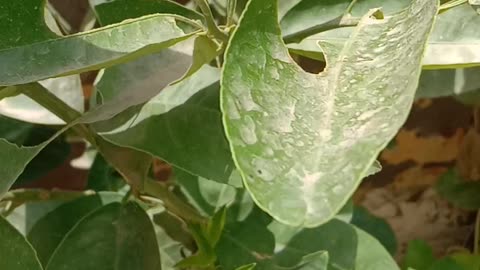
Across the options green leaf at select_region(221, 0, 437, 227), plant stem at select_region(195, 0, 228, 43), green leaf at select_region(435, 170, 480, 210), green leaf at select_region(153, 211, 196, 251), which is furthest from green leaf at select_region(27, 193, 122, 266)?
green leaf at select_region(435, 170, 480, 210)

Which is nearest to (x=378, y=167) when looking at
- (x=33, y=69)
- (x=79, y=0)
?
(x=33, y=69)

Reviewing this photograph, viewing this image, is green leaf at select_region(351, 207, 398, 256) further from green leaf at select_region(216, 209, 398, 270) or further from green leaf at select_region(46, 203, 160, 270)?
green leaf at select_region(46, 203, 160, 270)

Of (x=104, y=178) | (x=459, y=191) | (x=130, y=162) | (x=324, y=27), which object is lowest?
(x=459, y=191)

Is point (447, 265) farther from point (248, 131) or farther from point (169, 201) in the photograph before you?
point (248, 131)

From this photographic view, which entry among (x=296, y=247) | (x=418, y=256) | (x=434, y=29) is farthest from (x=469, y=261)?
(x=434, y=29)

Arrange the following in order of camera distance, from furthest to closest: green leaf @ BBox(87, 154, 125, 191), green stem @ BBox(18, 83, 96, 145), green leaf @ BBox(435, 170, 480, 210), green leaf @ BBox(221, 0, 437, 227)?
green leaf @ BBox(435, 170, 480, 210)
green leaf @ BBox(87, 154, 125, 191)
green stem @ BBox(18, 83, 96, 145)
green leaf @ BBox(221, 0, 437, 227)

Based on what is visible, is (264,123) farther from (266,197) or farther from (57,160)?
(57,160)
